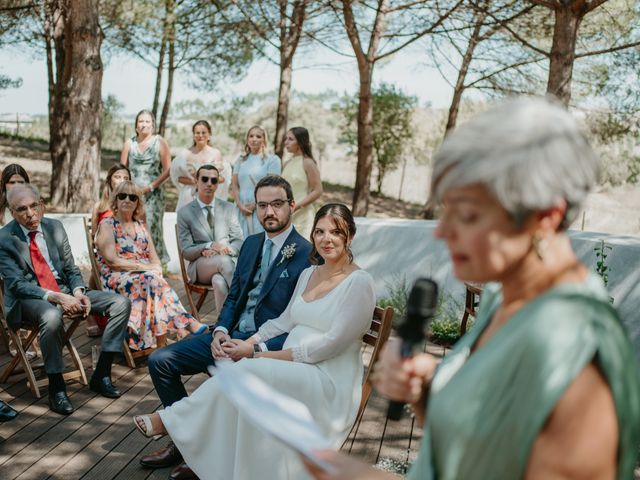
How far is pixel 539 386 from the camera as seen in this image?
0.96 meters

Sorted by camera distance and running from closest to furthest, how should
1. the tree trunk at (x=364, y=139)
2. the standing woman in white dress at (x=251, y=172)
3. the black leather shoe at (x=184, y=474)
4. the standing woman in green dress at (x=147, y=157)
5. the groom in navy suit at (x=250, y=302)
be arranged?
the black leather shoe at (x=184, y=474)
the groom in navy suit at (x=250, y=302)
the standing woman in white dress at (x=251, y=172)
the standing woman in green dress at (x=147, y=157)
the tree trunk at (x=364, y=139)

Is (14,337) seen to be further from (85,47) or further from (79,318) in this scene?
(85,47)

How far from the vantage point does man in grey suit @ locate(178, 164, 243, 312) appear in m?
5.61

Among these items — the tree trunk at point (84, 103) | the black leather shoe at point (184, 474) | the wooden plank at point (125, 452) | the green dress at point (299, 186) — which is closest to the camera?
the black leather shoe at point (184, 474)

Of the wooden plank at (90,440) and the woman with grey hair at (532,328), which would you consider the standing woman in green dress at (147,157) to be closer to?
the wooden plank at (90,440)

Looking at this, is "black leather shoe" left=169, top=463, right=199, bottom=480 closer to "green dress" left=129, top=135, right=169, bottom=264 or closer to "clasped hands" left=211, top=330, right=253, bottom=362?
"clasped hands" left=211, top=330, right=253, bottom=362

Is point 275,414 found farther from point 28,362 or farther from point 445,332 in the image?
point 445,332

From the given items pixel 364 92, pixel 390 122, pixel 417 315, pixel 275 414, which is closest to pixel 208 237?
pixel 275 414

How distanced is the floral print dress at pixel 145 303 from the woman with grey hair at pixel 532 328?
4.20m

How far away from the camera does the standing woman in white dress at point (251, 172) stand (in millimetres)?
6625

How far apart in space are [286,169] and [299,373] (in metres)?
3.74

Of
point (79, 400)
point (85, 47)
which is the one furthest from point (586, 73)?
point (79, 400)

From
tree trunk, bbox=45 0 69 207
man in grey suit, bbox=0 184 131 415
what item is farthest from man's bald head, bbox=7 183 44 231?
tree trunk, bbox=45 0 69 207

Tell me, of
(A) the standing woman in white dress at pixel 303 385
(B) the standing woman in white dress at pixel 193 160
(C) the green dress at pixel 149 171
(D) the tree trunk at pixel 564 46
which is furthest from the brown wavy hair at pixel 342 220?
(C) the green dress at pixel 149 171
